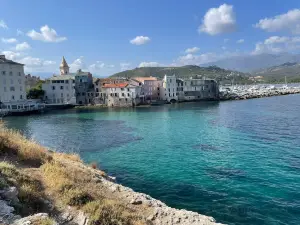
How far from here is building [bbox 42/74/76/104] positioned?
4023 inches

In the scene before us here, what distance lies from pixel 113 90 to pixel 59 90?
20.5 meters

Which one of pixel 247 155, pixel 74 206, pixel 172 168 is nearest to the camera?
pixel 74 206

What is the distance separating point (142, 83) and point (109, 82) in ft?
45.5

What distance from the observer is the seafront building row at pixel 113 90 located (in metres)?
102

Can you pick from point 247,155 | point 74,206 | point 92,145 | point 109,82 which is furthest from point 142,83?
point 74,206

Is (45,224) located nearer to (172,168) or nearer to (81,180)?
(81,180)

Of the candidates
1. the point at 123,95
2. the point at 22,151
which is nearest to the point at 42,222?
the point at 22,151

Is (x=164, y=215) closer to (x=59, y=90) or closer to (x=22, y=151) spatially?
(x=22, y=151)

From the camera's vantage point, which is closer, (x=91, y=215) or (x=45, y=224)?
(x=45, y=224)

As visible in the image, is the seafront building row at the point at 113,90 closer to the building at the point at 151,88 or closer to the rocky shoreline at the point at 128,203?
the building at the point at 151,88

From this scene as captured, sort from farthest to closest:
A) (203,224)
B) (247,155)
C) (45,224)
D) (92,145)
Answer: (92,145)
(247,155)
(203,224)
(45,224)

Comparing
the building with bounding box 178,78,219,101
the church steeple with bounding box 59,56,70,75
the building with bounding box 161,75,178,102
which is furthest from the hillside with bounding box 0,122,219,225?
the church steeple with bounding box 59,56,70,75

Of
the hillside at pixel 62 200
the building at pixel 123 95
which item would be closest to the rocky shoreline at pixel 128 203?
the hillside at pixel 62 200

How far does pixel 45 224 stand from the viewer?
264 inches
